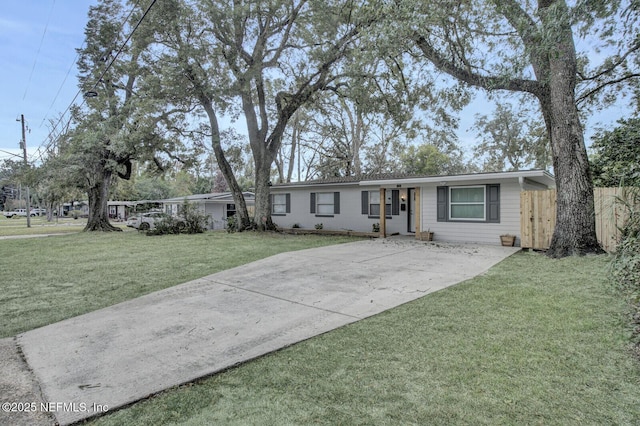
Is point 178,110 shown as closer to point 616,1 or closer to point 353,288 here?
point 353,288

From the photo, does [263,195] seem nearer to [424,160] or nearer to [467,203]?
[467,203]

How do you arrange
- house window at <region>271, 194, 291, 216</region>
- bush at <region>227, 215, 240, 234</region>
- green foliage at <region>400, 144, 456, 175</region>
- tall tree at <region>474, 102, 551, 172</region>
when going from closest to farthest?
bush at <region>227, 215, 240, 234</region> → house window at <region>271, 194, 291, 216</region> → tall tree at <region>474, 102, 551, 172</region> → green foliage at <region>400, 144, 456, 175</region>

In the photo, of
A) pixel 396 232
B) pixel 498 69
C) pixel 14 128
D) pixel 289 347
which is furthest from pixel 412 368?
pixel 14 128

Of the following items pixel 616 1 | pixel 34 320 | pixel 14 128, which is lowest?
pixel 34 320

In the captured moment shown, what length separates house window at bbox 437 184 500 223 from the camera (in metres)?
11.1

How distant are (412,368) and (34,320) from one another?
4809 mm

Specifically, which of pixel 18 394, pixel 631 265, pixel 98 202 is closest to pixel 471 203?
pixel 631 265

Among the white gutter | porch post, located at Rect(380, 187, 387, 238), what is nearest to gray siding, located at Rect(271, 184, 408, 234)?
porch post, located at Rect(380, 187, 387, 238)

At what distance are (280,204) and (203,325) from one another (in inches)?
564

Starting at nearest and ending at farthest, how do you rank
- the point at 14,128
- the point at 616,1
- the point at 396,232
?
the point at 616,1 < the point at 396,232 < the point at 14,128

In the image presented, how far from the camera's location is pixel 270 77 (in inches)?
662

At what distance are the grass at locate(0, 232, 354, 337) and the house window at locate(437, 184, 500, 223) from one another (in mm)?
4944

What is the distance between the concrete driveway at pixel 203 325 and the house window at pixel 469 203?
3.88 m

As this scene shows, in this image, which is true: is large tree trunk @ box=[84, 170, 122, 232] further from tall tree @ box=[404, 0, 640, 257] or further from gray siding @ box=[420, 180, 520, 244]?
tall tree @ box=[404, 0, 640, 257]
